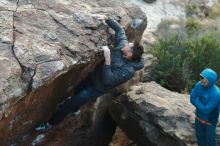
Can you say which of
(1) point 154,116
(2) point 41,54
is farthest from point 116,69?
(1) point 154,116

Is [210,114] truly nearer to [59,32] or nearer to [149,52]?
[59,32]

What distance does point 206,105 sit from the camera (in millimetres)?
6750

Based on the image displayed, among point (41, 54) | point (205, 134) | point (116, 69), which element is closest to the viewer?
point (41, 54)

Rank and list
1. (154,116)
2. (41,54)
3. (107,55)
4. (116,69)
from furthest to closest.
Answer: (154,116) < (116,69) < (107,55) < (41,54)

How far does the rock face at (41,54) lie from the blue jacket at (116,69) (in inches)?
7.8

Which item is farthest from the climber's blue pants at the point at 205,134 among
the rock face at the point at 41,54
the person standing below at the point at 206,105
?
the rock face at the point at 41,54

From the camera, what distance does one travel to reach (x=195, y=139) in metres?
7.65

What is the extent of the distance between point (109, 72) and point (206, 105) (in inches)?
58.3

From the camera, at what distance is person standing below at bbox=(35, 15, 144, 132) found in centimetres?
663

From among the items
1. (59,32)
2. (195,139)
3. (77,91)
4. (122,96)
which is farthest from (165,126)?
(59,32)

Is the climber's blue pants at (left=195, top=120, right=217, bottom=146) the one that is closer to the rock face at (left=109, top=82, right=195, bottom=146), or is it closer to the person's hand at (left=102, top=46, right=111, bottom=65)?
the rock face at (left=109, top=82, right=195, bottom=146)

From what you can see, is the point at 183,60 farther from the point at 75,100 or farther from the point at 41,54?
the point at 41,54

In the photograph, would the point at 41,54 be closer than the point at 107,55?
Answer: Yes

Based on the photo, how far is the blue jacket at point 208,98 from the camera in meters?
6.61
